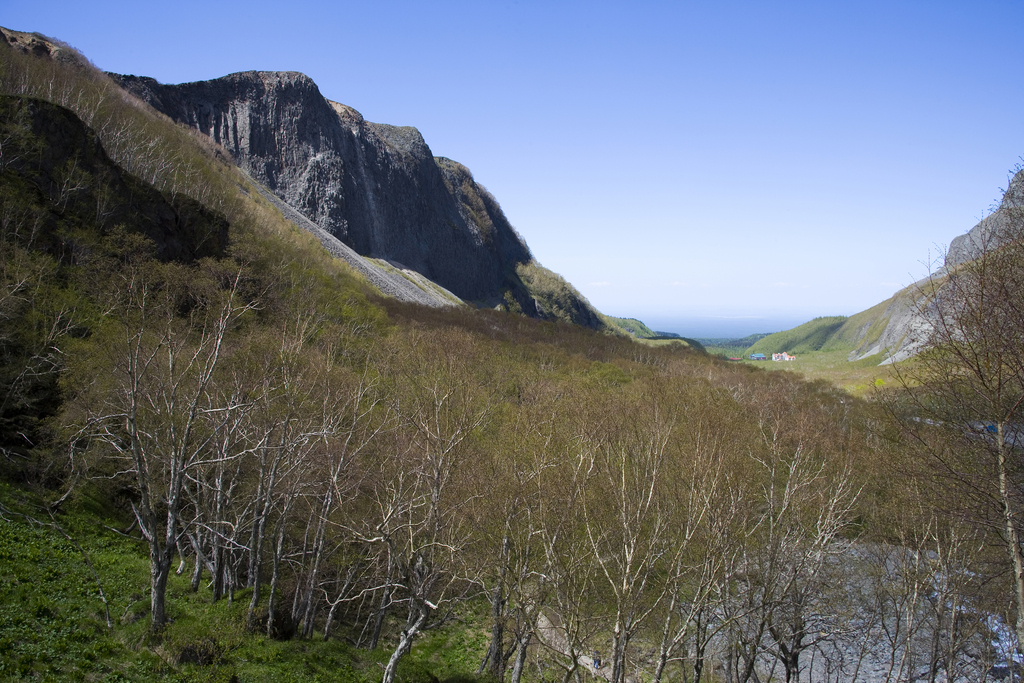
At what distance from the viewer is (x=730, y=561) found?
1720 cm

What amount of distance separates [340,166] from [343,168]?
3.28 feet

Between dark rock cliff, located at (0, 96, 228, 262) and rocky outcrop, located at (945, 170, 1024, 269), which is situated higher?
dark rock cliff, located at (0, 96, 228, 262)

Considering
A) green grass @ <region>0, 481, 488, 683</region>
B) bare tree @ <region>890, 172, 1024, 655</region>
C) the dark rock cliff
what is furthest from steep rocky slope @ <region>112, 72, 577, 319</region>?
bare tree @ <region>890, 172, 1024, 655</region>

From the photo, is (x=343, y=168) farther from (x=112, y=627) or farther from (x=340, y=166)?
(x=112, y=627)

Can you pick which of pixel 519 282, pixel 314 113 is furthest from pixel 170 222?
pixel 519 282

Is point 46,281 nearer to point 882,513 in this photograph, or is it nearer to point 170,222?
point 170,222

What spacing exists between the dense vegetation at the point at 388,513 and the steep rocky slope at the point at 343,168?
72897 mm

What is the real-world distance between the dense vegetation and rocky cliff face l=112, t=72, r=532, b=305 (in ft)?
238

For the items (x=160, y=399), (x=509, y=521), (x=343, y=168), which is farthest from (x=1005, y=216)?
(x=343, y=168)

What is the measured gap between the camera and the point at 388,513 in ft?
41.6

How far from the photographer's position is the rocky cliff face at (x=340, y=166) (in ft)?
338

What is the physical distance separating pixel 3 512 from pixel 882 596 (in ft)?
97.3

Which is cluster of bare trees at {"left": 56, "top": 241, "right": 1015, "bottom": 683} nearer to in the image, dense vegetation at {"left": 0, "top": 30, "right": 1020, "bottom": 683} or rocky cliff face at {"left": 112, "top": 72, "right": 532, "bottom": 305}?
dense vegetation at {"left": 0, "top": 30, "right": 1020, "bottom": 683}

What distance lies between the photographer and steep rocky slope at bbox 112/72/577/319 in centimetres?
10294
